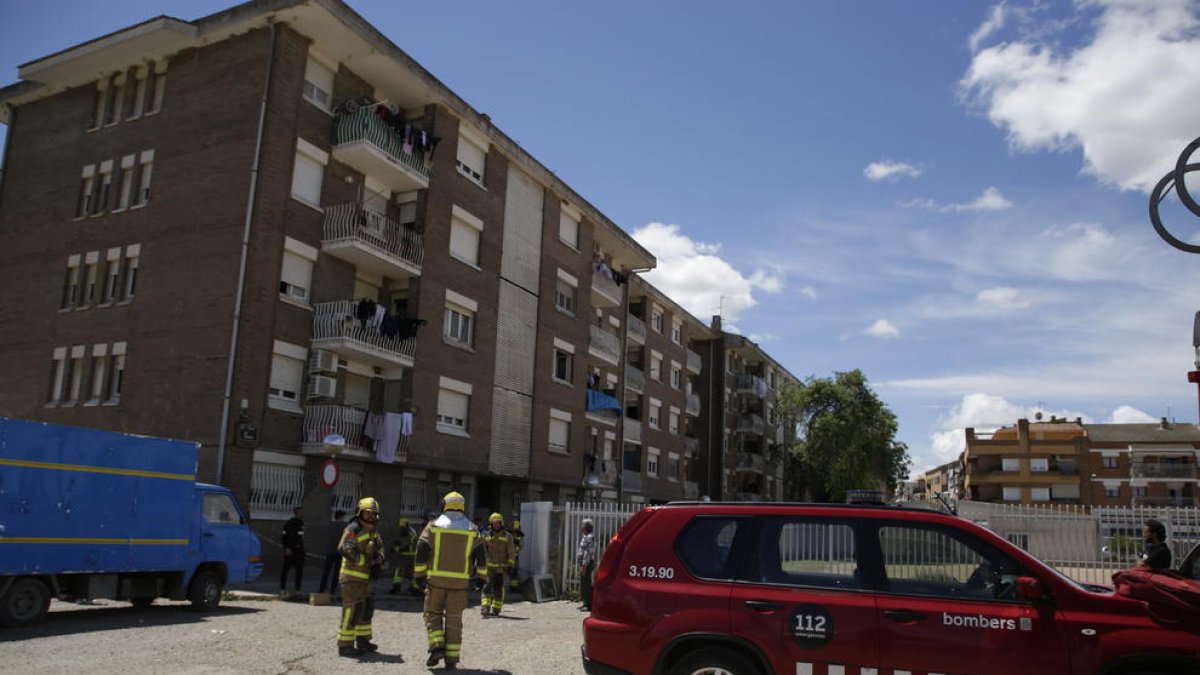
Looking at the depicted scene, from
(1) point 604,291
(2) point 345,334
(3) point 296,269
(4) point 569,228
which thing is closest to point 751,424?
(1) point 604,291

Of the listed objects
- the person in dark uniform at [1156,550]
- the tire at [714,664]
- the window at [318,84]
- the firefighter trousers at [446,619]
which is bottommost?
the firefighter trousers at [446,619]

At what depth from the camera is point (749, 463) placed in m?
56.3

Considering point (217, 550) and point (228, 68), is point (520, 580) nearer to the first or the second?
point (217, 550)

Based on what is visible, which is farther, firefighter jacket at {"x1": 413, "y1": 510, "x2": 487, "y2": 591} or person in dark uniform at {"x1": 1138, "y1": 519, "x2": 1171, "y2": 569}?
firefighter jacket at {"x1": 413, "y1": 510, "x2": 487, "y2": 591}

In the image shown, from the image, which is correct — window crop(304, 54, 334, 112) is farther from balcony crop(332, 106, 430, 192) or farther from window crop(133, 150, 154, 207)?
window crop(133, 150, 154, 207)

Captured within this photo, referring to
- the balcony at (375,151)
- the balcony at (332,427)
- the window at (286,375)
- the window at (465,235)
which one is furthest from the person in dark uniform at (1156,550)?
the window at (465,235)

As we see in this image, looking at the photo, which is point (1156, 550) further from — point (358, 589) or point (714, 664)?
point (358, 589)

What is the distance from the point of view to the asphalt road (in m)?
8.99

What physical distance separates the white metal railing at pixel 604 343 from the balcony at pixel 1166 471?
55.3 meters

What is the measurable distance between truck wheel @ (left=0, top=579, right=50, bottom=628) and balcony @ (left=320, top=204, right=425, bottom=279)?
1256 cm

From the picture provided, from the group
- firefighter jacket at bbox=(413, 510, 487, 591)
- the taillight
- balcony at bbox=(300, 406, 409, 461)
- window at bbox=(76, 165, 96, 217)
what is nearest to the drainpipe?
balcony at bbox=(300, 406, 409, 461)

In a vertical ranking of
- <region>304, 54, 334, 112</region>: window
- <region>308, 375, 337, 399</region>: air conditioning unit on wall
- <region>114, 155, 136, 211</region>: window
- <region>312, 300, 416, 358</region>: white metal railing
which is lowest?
<region>308, 375, 337, 399</region>: air conditioning unit on wall

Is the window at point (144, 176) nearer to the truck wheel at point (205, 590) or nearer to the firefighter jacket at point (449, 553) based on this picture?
the truck wheel at point (205, 590)

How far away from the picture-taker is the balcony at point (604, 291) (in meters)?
36.4
